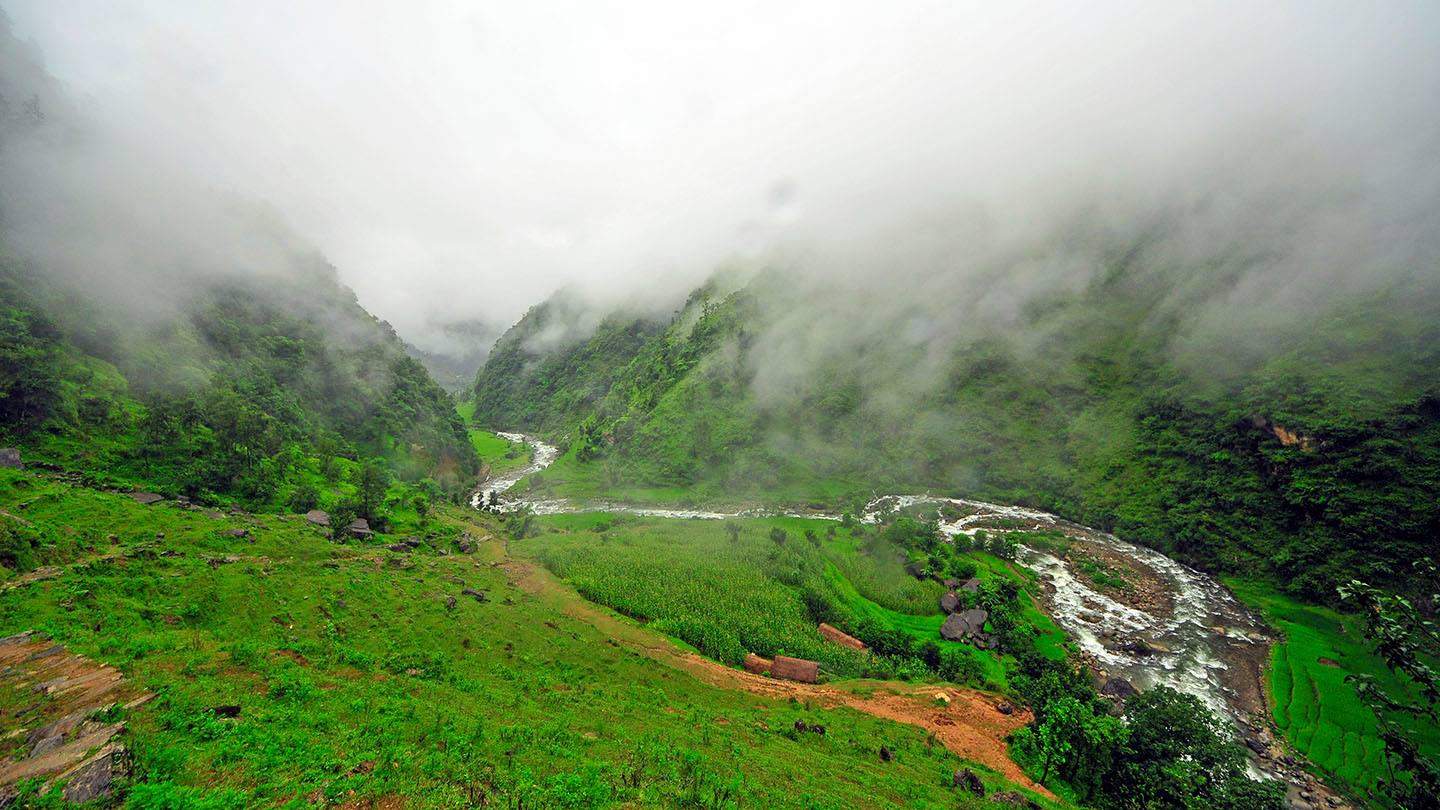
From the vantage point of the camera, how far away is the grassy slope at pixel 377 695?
1420 centimetres

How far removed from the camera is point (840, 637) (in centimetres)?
4459

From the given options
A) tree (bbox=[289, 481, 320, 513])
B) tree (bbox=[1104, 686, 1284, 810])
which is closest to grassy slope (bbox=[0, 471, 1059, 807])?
tree (bbox=[1104, 686, 1284, 810])

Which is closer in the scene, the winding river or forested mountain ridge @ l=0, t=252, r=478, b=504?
the winding river

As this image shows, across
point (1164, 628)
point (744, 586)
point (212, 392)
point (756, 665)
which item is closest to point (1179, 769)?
point (756, 665)

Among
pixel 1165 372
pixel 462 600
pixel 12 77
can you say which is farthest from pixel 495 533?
pixel 1165 372

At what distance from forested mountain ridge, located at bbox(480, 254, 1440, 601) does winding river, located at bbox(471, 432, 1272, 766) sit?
24.0 feet

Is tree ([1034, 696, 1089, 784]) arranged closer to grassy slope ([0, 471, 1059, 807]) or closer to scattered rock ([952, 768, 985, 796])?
grassy slope ([0, 471, 1059, 807])

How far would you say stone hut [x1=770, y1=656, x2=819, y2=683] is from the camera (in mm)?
36362

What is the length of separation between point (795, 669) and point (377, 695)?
27.1 metres

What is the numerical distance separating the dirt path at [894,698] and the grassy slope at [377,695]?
2.07 m

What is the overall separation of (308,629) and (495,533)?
42350 millimetres

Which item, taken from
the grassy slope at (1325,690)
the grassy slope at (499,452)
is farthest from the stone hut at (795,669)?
the grassy slope at (499,452)

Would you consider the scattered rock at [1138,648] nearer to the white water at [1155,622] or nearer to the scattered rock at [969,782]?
the white water at [1155,622]

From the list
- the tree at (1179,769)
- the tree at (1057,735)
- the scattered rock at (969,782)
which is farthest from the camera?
the tree at (1057,735)
